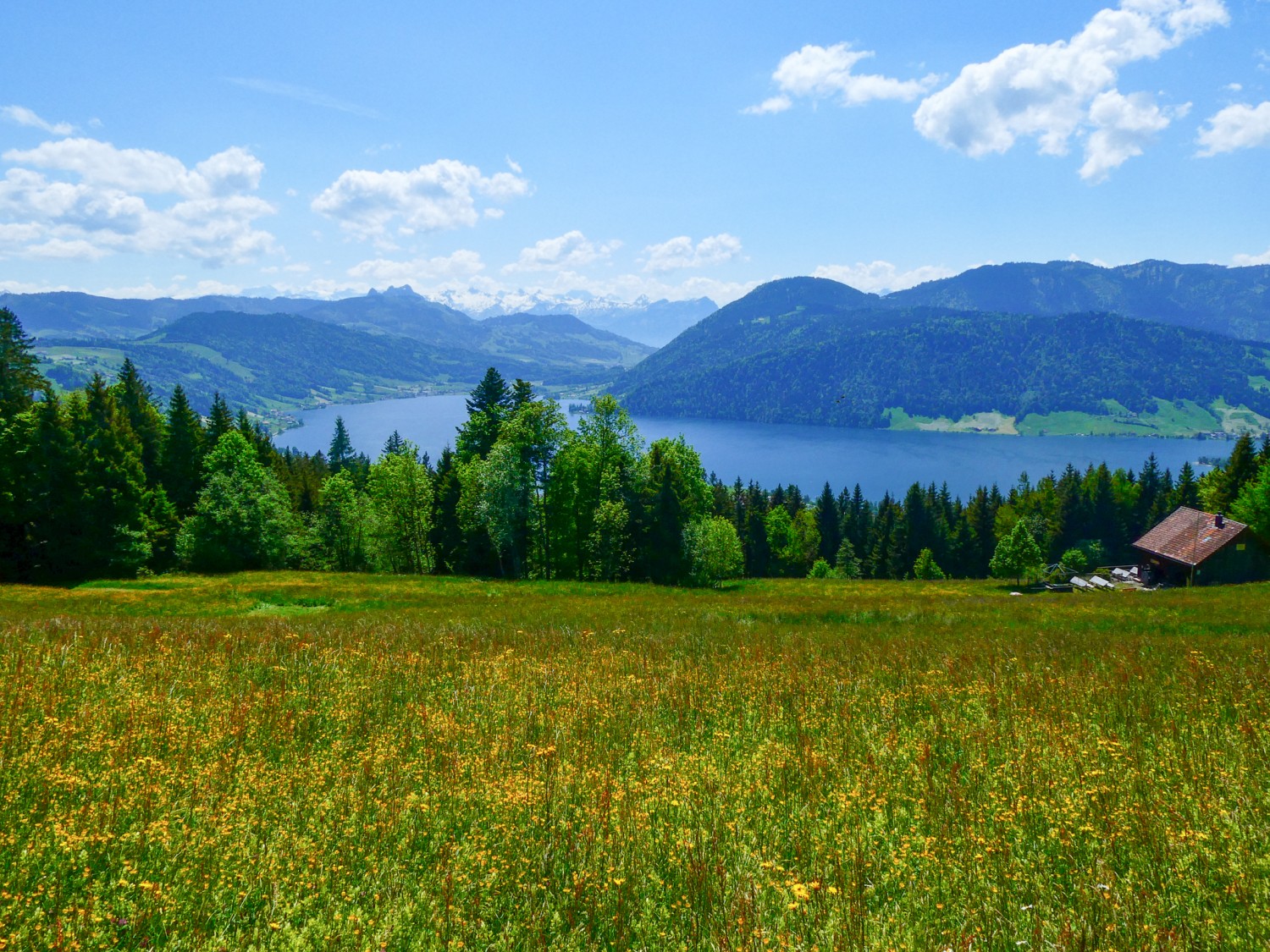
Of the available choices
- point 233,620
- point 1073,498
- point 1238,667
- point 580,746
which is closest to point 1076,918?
point 580,746

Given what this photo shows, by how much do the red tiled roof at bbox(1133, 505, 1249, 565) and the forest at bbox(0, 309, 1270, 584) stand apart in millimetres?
2605

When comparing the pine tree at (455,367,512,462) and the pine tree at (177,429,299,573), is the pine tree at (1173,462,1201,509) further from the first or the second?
the pine tree at (177,429,299,573)

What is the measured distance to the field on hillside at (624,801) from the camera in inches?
161

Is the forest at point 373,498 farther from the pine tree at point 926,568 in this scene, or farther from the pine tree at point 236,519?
the pine tree at point 926,568

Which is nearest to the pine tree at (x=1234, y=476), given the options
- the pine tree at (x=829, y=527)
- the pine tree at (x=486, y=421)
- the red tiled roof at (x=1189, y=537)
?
the red tiled roof at (x=1189, y=537)

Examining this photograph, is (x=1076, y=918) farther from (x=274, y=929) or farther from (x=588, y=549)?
(x=588, y=549)

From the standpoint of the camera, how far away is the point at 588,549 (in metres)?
52.3

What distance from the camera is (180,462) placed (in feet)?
182

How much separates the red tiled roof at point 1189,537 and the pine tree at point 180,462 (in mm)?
100733

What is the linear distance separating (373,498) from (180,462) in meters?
17.1

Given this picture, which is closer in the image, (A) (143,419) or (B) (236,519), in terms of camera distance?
(B) (236,519)

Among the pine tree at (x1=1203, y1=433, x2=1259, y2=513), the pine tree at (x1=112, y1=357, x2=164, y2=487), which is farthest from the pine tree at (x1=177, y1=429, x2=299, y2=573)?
the pine tree at (x1=1203, y1=433, x2=1259, y2=513)

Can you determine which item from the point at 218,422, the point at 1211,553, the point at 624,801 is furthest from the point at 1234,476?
the point at 218,422

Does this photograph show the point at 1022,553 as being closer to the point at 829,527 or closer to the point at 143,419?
the point at 829,527
